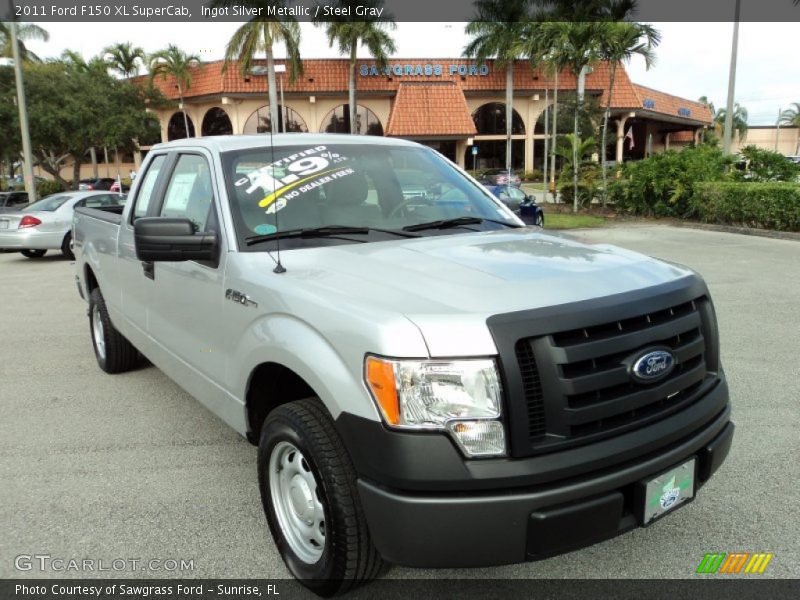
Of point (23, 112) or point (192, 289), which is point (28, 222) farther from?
point (192, 289)

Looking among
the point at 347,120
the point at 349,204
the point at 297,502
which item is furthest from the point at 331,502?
the point at 347,120

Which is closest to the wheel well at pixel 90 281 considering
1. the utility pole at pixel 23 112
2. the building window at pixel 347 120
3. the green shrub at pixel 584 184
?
the utility pole at pixel 23 112

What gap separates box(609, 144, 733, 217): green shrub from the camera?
19297 mm

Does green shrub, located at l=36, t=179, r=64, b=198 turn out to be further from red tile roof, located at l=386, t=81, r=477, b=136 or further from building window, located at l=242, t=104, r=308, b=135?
Result: red tile roof, located at l=386, t=81, r=477, b=136

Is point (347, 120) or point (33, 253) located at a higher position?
point (347, 120)

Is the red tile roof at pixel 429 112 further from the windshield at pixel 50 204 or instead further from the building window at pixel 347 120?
the windshield at pixel 50 204

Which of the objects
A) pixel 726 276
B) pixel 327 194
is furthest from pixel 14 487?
pixel 726 276

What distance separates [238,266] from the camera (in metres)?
2.95

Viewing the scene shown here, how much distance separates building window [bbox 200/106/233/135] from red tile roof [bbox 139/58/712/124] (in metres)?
2.12

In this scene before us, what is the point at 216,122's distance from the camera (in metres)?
45.7

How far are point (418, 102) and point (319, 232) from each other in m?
40.9

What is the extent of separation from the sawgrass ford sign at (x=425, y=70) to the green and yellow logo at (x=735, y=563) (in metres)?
40.7

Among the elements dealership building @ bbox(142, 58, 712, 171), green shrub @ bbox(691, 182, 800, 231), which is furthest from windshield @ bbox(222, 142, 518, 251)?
dealership building @ bbox(142, 58, 712, 171)

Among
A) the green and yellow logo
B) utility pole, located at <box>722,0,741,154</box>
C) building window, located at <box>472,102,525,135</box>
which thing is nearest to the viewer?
the green and yellow logo
